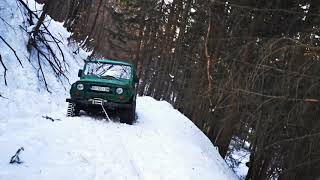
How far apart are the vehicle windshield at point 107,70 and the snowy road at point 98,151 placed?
1933 mm

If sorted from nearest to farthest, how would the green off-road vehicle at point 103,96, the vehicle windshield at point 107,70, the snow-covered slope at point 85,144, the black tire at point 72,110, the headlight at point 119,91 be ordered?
1. the snow-covered slope at point 85,144
2. the black tire at point 72,110
3. the green off-road vehicle at point 103,96
4. the headlight at point 119,91
5. the vehicle windshield at point 107,70

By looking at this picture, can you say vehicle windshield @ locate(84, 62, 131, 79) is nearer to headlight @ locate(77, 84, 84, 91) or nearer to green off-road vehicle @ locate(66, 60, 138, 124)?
green off-road vehicle @ locate(66, 60, 138, 124)

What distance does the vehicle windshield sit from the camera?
14.4 meters

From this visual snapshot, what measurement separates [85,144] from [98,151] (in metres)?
0.58

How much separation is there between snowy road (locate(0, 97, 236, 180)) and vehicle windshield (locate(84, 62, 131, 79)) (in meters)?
1.93

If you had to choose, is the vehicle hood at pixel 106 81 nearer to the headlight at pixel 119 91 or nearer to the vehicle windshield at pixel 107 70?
the headlight at pixel 119 91

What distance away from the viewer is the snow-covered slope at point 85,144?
7.05 metres

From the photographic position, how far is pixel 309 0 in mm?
9594

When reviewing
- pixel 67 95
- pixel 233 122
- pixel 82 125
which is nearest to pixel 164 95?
pixel 67 95

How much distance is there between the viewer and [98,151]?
28.3 feet

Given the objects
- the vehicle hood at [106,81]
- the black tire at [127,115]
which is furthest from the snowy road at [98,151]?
the vehicle hood at [106,81]

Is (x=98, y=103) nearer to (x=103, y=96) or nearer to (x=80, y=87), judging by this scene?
(x=103, y=96)

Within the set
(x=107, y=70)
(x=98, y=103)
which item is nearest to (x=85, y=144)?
(x=98, y=103)

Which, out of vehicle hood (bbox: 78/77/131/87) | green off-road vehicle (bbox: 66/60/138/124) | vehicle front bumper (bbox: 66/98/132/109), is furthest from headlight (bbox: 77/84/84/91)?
vehicle front bumper (bbox: 66/98/132/109)
